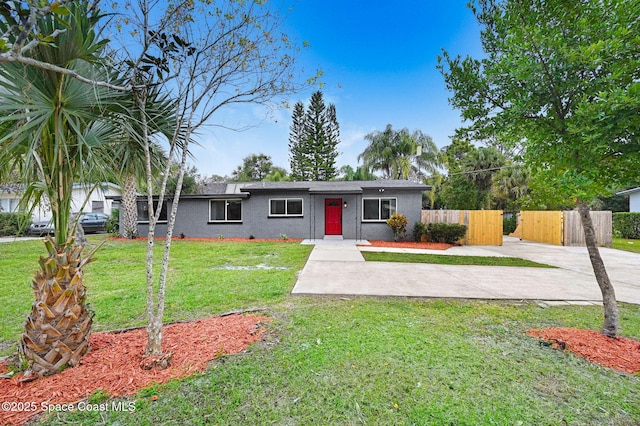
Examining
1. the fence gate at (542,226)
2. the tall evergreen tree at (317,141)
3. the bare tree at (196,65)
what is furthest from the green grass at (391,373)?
the tall evergreen tree at (317,141)

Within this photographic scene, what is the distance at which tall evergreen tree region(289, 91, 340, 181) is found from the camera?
93.4ft

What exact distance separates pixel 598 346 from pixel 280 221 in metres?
12.1

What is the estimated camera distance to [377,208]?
44.4 ft

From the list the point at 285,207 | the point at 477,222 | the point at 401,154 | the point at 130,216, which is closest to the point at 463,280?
the point at 477,222

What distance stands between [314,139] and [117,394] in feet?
92.1

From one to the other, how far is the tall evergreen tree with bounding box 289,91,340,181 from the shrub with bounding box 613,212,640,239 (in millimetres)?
21175

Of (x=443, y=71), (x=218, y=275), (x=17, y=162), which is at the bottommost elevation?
(x=218, y=275)

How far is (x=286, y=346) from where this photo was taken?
9.26 ft

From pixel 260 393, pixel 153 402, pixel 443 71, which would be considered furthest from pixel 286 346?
pixel 443 71

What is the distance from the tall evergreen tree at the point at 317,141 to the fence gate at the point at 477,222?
16.4m

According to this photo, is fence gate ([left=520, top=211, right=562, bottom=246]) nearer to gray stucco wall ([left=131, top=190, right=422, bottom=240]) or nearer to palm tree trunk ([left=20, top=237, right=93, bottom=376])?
gray stucco wall ([left=131, top=190, right=422, bottom=240])

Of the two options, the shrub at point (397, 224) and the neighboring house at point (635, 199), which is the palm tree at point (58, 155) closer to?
the shrub at point (397, 224)

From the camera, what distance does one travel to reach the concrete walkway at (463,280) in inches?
189

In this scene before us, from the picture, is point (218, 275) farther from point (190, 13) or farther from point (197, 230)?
point (197, 230)
